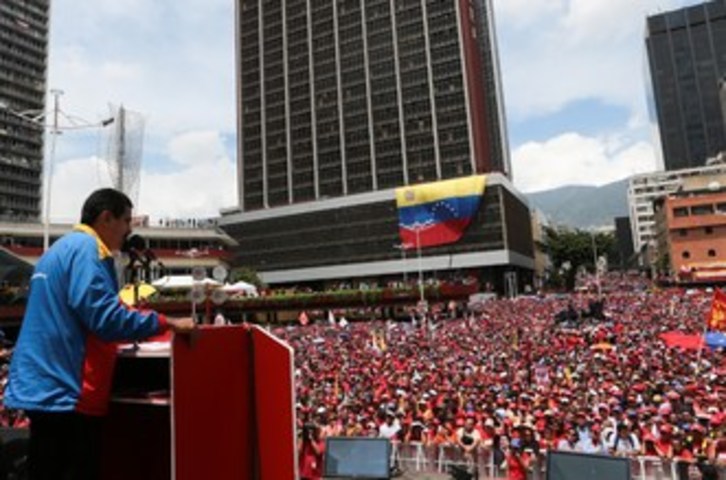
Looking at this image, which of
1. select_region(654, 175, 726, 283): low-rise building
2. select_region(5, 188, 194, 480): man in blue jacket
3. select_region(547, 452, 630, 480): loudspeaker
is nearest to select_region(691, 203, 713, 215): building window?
select_region(654, 175, 726, 283): low-rise building

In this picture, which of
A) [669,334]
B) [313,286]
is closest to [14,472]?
[669,334]

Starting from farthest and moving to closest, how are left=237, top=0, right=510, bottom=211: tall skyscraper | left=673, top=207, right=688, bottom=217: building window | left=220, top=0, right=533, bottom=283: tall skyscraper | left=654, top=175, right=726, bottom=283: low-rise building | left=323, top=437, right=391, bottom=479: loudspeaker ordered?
1. left=237, top=0, right=510, bottom=211: tall skyscraper
2. left=220, top=0, right=533, bottom=283: tall skyscraper
3. left=673, top=207, right=688, bottom=217: building window
4. left=654, top=175, right=726, bottom=283: low-rise building
5. left=323, top=437, right=391, bottom=479: loudspeaker

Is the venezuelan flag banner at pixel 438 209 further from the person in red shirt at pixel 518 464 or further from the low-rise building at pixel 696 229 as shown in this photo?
the person in red shirt at pixel 518 464

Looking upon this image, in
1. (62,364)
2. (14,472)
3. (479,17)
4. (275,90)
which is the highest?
(479,17)

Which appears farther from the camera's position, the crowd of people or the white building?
the white building

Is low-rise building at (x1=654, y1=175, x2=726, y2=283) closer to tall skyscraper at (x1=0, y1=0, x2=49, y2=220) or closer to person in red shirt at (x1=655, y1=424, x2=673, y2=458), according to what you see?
person in red shirt at (x1=655, y1=424, x2=673, y2=458)

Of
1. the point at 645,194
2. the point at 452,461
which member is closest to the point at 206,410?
the point at 452,461

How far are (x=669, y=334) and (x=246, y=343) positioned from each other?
24040 millimetres

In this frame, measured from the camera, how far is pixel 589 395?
46.6 ft

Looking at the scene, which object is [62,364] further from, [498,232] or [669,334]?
[498,232]

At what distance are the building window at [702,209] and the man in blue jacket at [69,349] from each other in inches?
3452

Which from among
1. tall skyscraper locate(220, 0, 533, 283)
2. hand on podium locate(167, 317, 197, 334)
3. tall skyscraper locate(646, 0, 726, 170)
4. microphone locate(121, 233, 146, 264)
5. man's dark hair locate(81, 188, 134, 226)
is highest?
tall skyscraper locate(646, 0, 726, 170)

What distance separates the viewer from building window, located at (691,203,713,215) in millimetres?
77250

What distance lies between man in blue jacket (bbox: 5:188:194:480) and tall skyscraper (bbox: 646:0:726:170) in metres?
218
